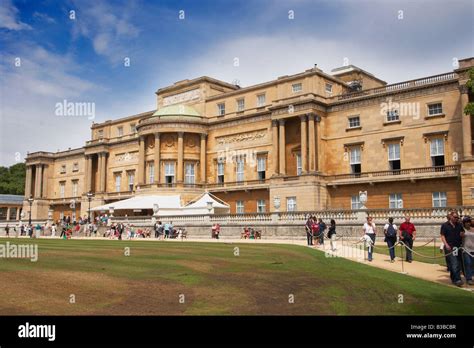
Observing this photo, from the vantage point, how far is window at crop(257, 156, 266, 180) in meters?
52.9

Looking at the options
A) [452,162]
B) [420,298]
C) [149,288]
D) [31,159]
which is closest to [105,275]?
[149,288]

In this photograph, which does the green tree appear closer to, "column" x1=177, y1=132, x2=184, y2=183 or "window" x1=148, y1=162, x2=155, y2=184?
"window" x1=148, y1=162, x2=155, y2=184

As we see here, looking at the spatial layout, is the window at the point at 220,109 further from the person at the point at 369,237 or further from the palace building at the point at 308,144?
the person at the point at 369,237

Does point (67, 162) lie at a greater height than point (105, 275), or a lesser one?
greater

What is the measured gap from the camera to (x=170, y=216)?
44719 millimetres

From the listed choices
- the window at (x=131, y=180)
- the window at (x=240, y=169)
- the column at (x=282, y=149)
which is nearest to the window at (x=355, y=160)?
the column at (x=282, y=149)

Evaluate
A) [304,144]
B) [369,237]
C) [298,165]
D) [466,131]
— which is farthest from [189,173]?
[369,237]

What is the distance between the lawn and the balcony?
2670 centimetres

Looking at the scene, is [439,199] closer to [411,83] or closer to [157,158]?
[411,83]

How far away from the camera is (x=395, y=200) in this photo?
4284 cm

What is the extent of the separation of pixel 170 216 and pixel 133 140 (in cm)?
2657

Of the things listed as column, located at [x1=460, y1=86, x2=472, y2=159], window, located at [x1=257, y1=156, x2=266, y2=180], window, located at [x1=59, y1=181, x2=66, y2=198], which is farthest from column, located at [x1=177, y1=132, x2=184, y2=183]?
window, located at [x1=59, y1=181, x2=66, y2=198]

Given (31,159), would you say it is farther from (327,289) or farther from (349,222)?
(327,289)

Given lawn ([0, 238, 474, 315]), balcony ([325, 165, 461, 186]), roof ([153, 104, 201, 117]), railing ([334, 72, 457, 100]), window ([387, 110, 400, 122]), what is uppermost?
roof ([153, 104, 201, 117])
